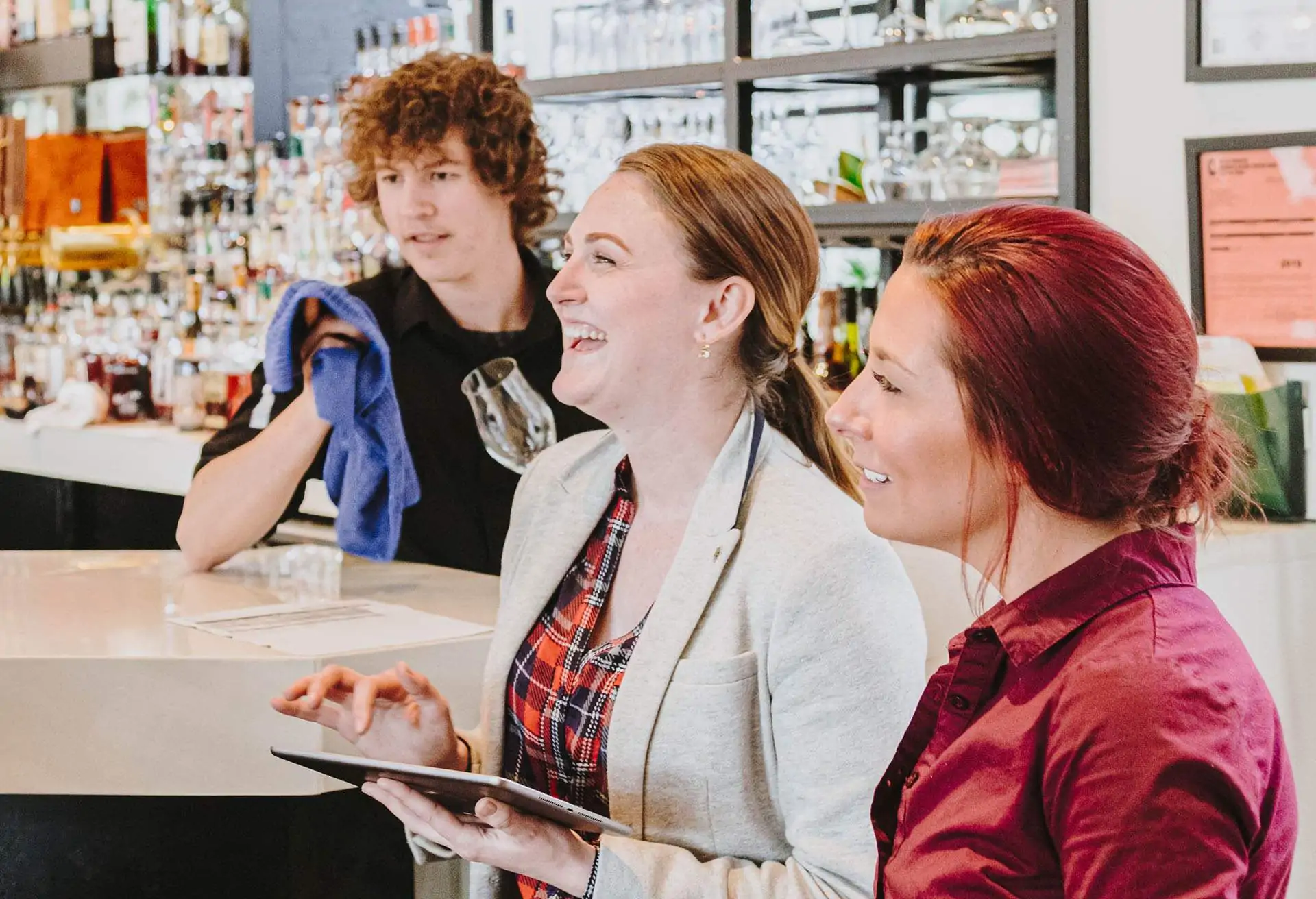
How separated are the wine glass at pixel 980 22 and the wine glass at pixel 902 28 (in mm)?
90

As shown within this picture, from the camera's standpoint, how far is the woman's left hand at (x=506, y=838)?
1.51 metres

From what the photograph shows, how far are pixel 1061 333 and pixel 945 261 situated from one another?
14 cm

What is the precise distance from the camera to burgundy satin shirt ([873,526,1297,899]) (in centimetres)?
94

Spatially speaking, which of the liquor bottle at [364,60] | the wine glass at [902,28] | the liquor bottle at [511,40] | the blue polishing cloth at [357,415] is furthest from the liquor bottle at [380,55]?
the blue polishing cloth at [357,415]

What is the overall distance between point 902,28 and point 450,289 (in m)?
1.30

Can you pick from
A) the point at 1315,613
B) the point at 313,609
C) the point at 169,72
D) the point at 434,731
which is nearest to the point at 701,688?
the point at 434,731

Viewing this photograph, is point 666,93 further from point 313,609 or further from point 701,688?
point 701,688

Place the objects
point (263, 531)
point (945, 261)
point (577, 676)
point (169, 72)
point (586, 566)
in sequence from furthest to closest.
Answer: point (169, 72) < point (263, 531) < point (586, 566) < point (577, 676) < point (945, 261)

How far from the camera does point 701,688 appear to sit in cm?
162

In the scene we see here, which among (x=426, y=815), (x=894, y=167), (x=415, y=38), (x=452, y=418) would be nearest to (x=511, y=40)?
(x=415, y=38)

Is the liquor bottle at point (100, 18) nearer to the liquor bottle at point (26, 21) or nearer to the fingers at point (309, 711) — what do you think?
the liquor bottle at point (26, 21)

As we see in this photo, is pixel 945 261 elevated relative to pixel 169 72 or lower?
lower

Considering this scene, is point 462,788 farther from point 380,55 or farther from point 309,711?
point 380,55

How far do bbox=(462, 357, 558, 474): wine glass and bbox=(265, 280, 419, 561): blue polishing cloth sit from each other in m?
0.14
